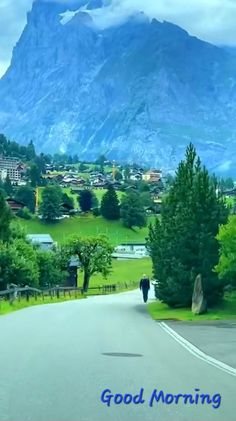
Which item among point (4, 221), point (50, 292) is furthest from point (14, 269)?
point (4, 221)

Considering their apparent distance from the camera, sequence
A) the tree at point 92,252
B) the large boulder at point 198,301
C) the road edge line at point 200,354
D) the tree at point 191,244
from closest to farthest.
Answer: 1. the road edge line at point 200,354
2. the large boulder at point 198,301
3. the tree at point 191,244
4. the tree at point 92,252

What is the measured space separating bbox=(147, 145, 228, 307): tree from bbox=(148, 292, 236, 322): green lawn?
603mm

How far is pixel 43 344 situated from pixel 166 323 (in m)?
11.7

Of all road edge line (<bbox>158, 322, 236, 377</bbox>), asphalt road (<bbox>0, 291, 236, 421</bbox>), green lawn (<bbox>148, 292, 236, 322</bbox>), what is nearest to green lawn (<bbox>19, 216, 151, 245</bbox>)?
green lawn (<bbox>148, 292, 236, 322</bbox>)

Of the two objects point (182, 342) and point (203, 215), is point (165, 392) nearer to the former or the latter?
point (182, 342)

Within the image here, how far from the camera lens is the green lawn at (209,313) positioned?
32.0 metres

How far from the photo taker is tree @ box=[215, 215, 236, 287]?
32.5 m

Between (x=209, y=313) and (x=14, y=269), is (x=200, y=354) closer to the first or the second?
(x=209, y=313)

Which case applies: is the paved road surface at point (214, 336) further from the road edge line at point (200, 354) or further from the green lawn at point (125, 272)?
the green lawn at point (125, 272)

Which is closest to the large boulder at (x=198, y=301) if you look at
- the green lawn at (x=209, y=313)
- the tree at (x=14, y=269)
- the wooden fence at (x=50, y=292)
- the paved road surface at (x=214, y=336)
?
the green lawn at (x=209, y=313)

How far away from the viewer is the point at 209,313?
33938 millimetres

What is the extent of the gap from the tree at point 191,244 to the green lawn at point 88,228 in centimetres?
13127

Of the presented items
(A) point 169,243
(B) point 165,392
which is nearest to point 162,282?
(A) point 169,243

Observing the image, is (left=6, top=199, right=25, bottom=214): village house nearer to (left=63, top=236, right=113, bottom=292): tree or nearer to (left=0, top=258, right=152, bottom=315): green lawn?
(left=0, top=258, right=152, bottom=315): green lawn
